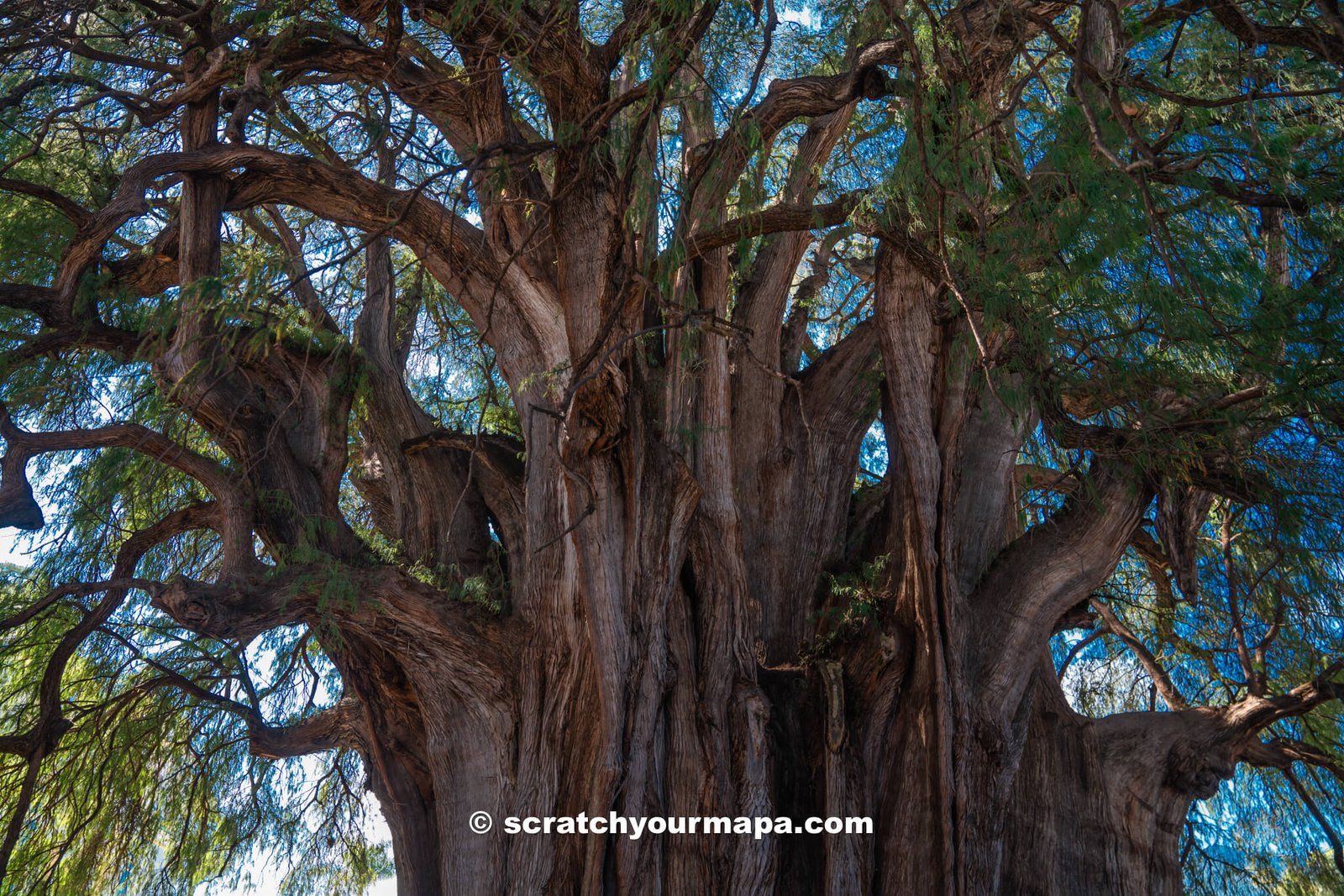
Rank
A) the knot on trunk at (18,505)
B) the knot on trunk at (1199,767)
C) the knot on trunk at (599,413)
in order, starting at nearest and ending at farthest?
the knot on trunk at (18,505), the knot on trunk at (599,413), the knot on trunk at (1199,767)

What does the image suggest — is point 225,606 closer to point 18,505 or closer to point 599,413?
point 18,505

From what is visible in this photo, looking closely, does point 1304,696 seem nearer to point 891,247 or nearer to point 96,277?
point 891,247

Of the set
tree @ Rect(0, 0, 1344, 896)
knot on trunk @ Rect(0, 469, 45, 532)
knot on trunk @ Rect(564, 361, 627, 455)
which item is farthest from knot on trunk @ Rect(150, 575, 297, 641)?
knot on trunk @ Rect(564, 361, 627, 455)

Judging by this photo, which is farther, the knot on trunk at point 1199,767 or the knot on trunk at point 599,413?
the knot on trunk at point 1199,767

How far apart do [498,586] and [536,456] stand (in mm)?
734

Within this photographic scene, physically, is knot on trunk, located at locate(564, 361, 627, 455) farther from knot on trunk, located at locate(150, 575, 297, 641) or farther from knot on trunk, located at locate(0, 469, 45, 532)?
knot on trunk, located at locate(0, 469, 45, 532)

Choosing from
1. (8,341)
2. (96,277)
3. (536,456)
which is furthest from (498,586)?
(8,341)

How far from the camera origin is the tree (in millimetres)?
3846

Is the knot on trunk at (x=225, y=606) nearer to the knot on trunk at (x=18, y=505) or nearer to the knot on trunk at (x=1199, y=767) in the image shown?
the knot on trunk at (x=18, y=505)

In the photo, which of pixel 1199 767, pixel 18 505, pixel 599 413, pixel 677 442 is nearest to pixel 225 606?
pixel 18 505

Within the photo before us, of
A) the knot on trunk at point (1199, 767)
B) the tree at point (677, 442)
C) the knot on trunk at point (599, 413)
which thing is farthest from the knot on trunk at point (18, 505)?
the knot on trunk at point (1199, 767)

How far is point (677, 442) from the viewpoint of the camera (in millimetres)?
4727

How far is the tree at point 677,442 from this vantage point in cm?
385

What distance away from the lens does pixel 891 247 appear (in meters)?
4.65
